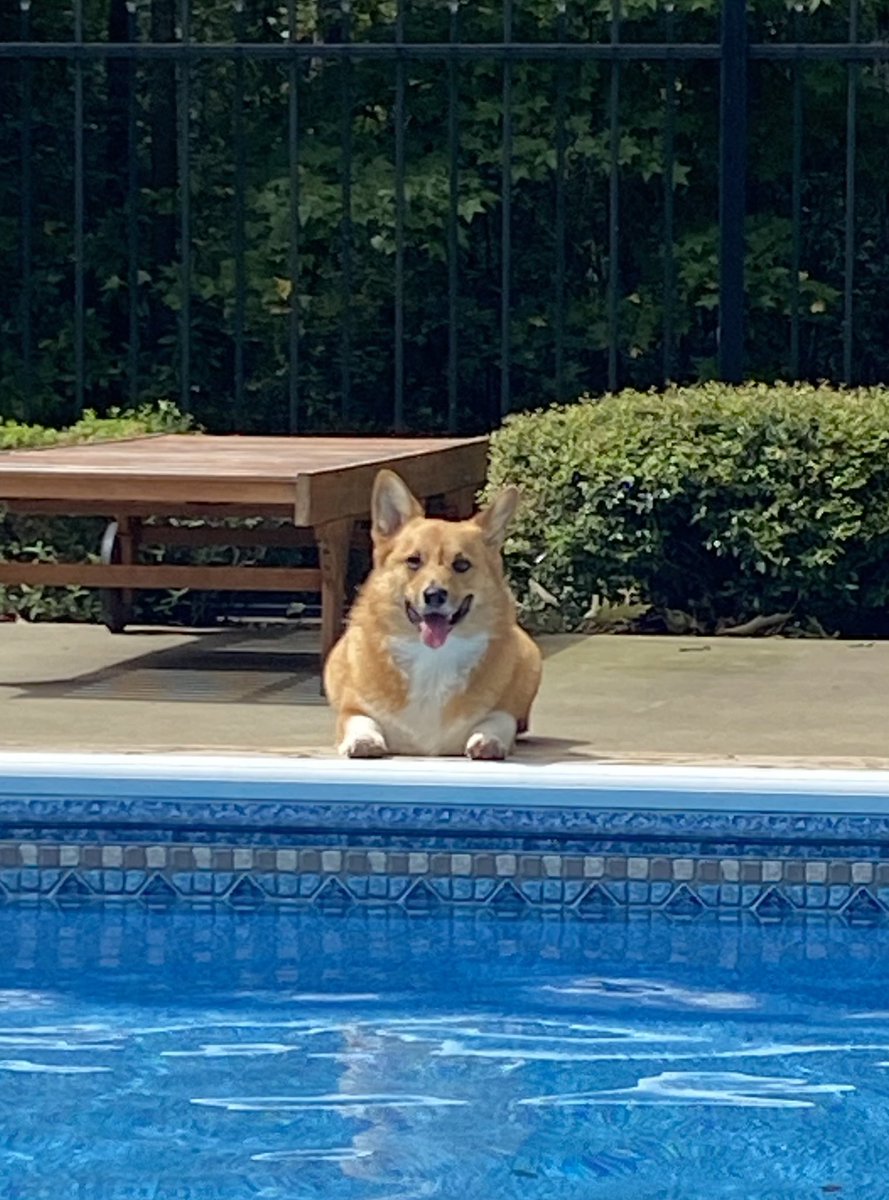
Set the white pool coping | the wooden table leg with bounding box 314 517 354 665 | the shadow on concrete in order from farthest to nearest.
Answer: the shadow on concrete → the wooden table leg with bounding box 314 517 354 665 → the white pool coping

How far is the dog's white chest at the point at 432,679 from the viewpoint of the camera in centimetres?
555

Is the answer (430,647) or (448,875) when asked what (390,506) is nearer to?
(430,647)

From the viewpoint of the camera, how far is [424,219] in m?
10.0

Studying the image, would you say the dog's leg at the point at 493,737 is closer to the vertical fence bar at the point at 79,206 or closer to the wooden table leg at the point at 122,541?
the wooden table leg at the point at 122,541

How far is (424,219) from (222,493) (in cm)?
369

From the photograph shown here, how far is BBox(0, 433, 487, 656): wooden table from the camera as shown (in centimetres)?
662

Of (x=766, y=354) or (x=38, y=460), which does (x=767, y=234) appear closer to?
(x=766, y=354)

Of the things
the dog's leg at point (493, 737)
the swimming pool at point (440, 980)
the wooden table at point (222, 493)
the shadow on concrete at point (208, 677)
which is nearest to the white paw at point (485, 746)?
the dog's leg at point (493, 737)

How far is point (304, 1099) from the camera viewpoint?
4242 mm

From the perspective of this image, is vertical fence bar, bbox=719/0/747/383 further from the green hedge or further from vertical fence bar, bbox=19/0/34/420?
vertical fence bar, bbox=19/0/34/420

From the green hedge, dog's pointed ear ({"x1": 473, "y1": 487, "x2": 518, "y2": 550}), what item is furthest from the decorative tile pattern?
the green hedge

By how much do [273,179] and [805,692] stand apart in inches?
162

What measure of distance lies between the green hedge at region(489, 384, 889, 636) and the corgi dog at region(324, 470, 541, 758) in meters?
2.68

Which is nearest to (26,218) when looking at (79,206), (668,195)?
(79,206)
